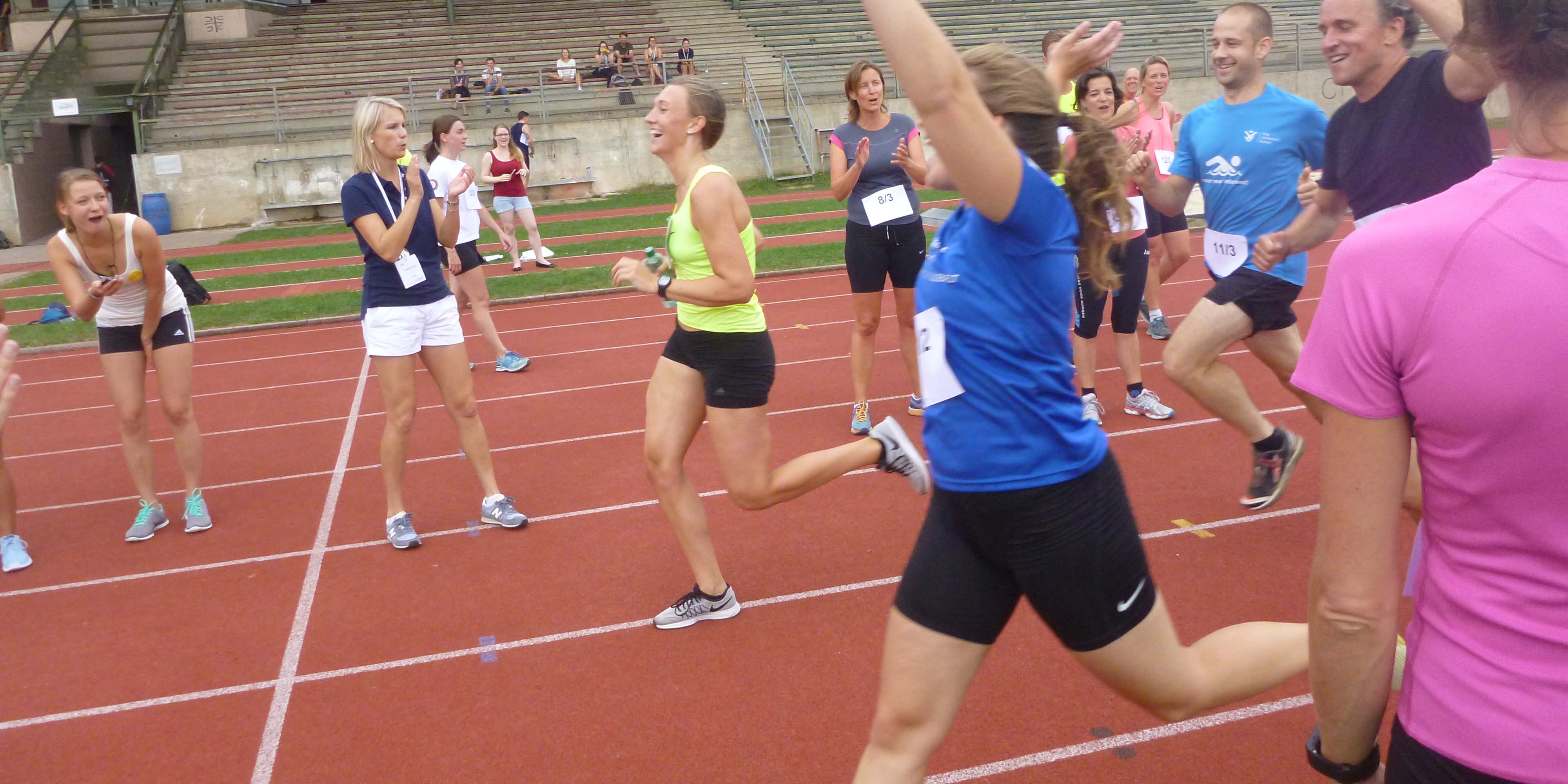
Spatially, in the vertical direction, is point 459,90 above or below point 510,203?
above

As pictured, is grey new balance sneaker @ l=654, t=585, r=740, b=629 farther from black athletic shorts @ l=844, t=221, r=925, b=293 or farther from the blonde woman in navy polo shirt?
black athletic shorts @ l=844, t=221, r=925, b=293

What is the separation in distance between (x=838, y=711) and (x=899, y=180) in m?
3.58

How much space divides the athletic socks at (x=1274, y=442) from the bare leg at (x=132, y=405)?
5434 mm

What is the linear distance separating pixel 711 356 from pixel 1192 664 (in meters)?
2.12

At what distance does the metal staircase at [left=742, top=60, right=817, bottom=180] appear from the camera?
25062 millimetres

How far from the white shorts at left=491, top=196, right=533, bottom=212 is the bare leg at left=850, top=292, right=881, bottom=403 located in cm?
814

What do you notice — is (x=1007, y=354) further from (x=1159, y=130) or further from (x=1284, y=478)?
(x=1159, y=130)

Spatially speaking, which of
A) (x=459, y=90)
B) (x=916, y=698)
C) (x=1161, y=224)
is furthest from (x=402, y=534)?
(x=459, y=90)

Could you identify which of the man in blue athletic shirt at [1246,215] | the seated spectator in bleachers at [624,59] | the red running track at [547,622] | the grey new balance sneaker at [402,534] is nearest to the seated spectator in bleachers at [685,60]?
the seated spectator in bleachers at [624,59]

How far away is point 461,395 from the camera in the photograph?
5289 millimetres

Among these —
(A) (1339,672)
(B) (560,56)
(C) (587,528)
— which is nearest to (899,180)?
(C) (587,528)

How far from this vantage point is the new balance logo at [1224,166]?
4746mm

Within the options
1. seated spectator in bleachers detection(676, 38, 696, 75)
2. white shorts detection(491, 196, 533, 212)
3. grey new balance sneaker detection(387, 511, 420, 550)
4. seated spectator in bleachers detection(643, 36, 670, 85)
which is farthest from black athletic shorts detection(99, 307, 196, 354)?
seated spectator in bleachers detection(643, 36, 670, 85)

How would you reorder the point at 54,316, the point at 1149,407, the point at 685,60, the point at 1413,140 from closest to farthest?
the point at 1413,140 → the point at 1149,407 → the point at 54,316 → the point at 685,60
